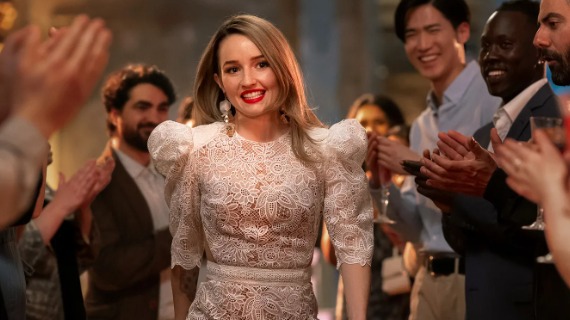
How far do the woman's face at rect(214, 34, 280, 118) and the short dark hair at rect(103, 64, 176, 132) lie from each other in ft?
7.10

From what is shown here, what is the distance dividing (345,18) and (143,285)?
6504mm

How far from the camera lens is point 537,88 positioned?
16.6 ft

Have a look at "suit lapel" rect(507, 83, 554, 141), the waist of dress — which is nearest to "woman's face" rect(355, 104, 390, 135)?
"suit lapel" rect(507, 83, 554, 141)

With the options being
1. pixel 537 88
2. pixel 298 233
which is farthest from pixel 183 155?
pixel 537 88

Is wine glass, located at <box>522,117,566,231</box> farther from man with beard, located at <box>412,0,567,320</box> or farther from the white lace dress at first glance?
the white lace dress

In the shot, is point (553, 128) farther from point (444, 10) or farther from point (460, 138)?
point (444, 10)

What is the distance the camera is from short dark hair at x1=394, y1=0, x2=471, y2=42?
6.25 meters

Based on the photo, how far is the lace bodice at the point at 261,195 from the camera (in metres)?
4.37

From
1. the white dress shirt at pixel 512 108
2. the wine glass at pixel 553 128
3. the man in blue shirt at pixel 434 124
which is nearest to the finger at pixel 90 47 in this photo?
the wine glass at pixel 553 128

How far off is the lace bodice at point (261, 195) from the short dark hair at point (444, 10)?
1896 millimetres

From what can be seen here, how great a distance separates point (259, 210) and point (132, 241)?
1944mm

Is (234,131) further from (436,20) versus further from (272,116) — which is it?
(436,20)

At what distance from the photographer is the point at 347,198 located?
175 inches

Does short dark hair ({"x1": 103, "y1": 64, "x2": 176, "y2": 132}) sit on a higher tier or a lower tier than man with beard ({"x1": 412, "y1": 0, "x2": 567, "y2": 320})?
higher
